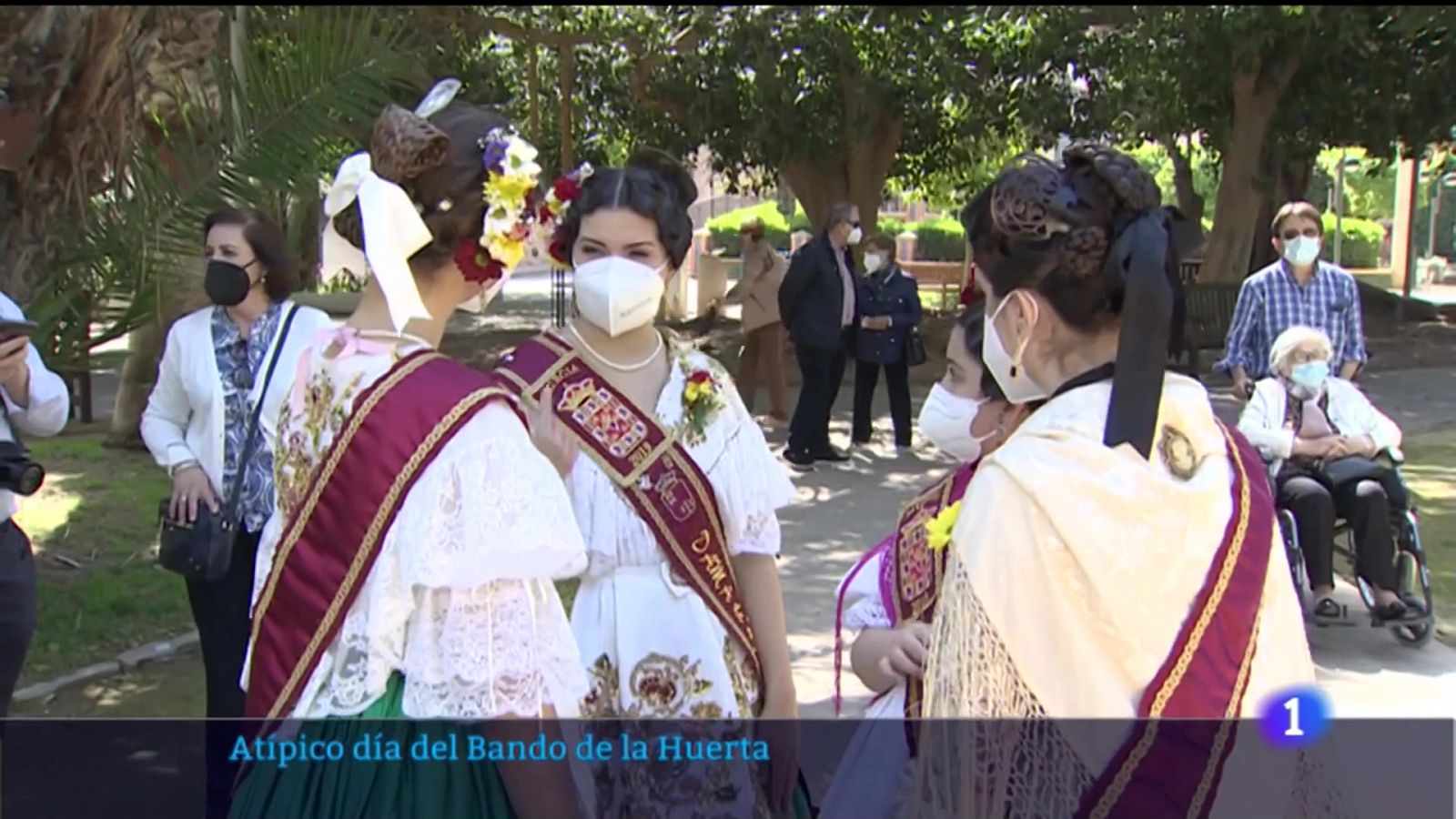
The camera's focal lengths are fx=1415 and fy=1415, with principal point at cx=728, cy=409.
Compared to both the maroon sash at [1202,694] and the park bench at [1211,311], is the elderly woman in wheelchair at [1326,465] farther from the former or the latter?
the park bench at [1211,311]

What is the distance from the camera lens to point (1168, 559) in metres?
1.70

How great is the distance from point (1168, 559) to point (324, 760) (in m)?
1.20

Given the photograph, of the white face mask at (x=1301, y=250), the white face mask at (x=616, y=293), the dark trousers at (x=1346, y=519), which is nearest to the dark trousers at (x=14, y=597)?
the white face mask at (x=616, y=293)

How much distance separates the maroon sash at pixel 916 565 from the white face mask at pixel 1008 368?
0.32 meters

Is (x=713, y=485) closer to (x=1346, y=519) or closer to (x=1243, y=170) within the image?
(x=1346, y=519)

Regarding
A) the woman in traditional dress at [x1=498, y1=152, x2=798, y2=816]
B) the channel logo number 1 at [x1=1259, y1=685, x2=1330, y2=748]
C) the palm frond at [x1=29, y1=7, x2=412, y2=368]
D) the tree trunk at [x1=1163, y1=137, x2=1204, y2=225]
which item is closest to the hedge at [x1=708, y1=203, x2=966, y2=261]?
the tree trunk at [x1=1163, y1=137, x2=1204, y2=225]

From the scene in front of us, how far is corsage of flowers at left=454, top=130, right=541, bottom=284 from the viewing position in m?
2.13

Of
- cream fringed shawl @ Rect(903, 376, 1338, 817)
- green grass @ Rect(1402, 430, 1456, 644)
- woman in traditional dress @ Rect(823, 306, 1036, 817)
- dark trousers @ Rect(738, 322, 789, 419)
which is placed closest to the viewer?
cream fringed shawl @ Rect(903, 376, 1338, 817)

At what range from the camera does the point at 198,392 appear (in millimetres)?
4055

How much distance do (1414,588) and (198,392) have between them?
4912 millimetres

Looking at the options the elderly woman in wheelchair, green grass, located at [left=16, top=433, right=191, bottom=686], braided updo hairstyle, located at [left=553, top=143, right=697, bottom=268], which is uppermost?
braided updo hairstyle, located at [left=553, top=143, right=697, bottom=268]

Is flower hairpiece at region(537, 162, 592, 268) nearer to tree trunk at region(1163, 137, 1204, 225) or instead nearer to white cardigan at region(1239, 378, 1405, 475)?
white cardigan at region(1239, 378, 1405, 475)

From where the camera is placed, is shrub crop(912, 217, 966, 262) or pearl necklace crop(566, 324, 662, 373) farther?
shrub crop(912, 217, 966, 262)

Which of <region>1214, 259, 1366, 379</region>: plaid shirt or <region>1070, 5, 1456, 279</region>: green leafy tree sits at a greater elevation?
<region>1070, 5, 1456, 279</region>: green leafy tree
